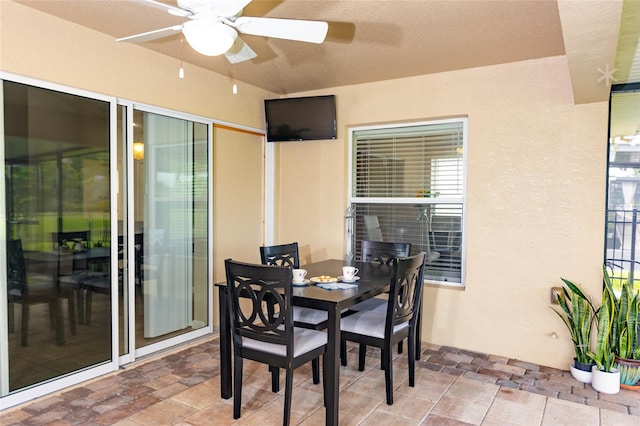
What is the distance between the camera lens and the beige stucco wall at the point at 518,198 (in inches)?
131

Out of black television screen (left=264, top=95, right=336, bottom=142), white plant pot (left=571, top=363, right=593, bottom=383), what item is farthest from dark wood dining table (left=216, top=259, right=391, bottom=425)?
black television screen (left=264, top=95, right=336, bottom=142)

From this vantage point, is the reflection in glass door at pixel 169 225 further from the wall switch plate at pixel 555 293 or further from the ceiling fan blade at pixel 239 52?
the wall switch plate at pixel 555 293

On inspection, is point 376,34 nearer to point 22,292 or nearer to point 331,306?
point 331,306

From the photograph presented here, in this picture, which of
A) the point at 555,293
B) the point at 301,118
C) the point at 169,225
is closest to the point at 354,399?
the point at 555,293

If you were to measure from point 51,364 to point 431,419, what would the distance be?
2.51m

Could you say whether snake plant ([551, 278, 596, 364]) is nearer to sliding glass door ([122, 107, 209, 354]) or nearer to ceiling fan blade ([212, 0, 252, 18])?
ceiling fan blade ([212, 0, 252, 18])

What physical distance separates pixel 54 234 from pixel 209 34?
186cm

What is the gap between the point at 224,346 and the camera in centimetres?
273

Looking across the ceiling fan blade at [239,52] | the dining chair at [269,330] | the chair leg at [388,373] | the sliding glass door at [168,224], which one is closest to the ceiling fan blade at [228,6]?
the ceiling fan blade at [239,52]

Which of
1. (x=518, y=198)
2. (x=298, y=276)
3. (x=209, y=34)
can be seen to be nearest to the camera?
(x=209, y=34)

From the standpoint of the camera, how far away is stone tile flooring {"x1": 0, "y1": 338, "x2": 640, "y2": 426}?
2.55 m

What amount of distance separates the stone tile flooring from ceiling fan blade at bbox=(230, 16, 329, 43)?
2166 mm

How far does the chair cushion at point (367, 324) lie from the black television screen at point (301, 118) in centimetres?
203

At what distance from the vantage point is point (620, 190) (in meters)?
3.35
